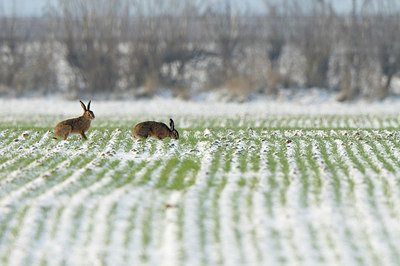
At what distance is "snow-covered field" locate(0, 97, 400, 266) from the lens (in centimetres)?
589

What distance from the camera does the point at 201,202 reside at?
7137mm

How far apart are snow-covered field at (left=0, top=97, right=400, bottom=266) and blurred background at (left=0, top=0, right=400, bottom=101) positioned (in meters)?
20.1

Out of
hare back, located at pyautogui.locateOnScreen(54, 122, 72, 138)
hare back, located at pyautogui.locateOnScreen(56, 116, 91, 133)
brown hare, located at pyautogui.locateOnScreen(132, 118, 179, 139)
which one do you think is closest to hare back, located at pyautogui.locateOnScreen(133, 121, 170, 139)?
brown hare, located at pyautogui.locateOnScreen(132, 118, 179, 139)

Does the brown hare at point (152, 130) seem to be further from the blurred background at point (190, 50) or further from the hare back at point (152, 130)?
the blurred background at point (190, 50)

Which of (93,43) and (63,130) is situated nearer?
(63,130)

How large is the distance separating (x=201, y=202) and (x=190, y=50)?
27.8m

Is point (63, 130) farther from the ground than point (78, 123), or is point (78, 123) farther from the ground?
point (78, 123)

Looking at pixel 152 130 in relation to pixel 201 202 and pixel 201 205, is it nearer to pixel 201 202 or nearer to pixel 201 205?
pixel 201 202

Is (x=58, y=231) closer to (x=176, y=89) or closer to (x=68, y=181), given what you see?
(x=68, y=181)

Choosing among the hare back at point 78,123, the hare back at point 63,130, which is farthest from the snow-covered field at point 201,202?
the hare back at point 78,123

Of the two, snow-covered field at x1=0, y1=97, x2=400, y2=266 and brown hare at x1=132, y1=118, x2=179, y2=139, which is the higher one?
brown hare at x1=132, y1=118, x2=179, y2=139

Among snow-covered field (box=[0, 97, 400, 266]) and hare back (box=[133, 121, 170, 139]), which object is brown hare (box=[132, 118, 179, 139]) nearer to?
hare back (box=[133, 121, 170, 139])

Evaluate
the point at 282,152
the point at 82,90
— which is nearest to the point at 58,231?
the point at 282,152

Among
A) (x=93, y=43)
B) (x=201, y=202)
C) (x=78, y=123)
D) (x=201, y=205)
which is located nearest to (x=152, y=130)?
(x=78, y=123)
